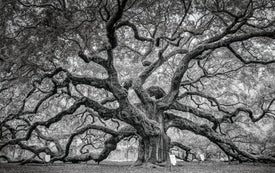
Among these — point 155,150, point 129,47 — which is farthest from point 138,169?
point 129,47

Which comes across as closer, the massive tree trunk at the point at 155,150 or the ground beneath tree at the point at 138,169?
the ground beneath tree at the point at 138,169

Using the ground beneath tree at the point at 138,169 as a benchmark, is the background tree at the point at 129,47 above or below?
above

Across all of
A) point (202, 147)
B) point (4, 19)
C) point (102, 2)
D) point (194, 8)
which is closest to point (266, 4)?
point (194, 8)

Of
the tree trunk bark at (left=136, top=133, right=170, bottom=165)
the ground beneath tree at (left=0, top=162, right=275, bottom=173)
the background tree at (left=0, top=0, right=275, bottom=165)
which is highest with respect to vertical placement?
the background tree at (left=0, top=0, right=275, bottom=165)

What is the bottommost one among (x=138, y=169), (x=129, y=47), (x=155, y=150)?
(x=138, y=169)

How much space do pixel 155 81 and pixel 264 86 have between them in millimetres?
7019

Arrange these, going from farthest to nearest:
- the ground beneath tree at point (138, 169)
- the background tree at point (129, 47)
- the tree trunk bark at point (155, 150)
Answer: the tree trunk bark at point (155, 150) < the ground beneath tree at point (138, 169) < the background tree at point (129, 47)

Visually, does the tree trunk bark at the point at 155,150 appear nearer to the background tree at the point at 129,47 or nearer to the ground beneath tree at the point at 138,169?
the background tree at the point at 129,47

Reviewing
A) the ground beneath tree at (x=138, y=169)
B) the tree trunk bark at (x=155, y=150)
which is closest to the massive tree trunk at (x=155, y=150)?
the tree trunk bark at (x=155, y=150)

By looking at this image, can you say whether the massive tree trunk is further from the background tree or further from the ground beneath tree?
the ground beneath tree

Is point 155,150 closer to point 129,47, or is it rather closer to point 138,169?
point 138,169

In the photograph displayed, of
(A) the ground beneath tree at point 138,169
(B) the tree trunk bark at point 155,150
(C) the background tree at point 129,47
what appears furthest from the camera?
(B) the tree trunk bark at point 155,150

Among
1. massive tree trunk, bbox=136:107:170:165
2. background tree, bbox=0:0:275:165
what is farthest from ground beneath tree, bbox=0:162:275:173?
background tree, bbox=0:0:275:165

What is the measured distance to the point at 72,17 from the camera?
7.72 m
